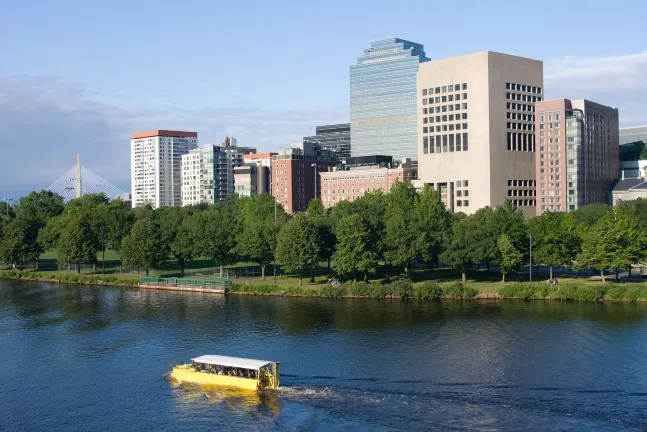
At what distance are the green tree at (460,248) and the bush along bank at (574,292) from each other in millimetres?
7466

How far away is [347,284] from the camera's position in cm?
8388

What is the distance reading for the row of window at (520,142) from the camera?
464 feet

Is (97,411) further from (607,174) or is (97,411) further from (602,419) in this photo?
(607,174)

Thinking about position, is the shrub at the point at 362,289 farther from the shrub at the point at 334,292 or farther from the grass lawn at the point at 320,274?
the grass lawn at the point at 320,274

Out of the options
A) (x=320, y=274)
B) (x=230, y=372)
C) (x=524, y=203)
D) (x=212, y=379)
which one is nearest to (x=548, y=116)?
(x=524, y=203)

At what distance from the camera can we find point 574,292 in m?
76.9

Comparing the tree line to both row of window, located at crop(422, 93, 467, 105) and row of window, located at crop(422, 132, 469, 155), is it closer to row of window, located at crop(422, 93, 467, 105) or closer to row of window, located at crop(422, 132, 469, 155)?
row of window, located at crop(422, 132, 469, 155)

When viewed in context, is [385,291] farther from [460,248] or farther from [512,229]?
[512,229]

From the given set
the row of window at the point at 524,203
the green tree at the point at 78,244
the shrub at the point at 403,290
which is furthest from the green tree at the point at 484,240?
the green tree at the point at 78,244

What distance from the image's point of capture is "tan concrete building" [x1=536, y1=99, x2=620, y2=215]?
137 meters

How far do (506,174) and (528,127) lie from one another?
40.6 feet

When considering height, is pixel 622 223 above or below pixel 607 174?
below

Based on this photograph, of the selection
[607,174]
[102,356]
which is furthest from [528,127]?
[102,356]

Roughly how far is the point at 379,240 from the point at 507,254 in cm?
1609
